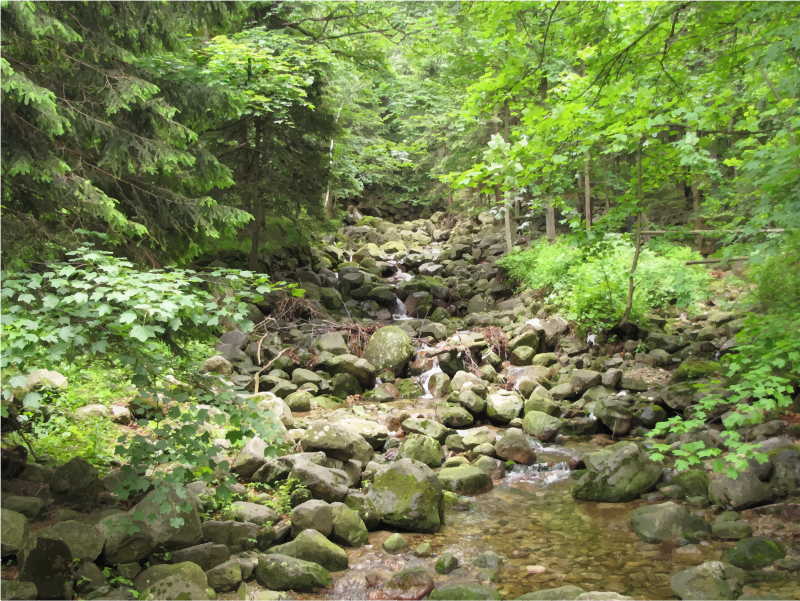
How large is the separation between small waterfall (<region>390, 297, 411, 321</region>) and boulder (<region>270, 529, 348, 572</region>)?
37.8 ft

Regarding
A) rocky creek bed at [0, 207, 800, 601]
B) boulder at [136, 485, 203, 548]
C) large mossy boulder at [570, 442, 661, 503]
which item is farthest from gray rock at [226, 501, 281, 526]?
large mossy boulder at [570, 442, 661, 503]

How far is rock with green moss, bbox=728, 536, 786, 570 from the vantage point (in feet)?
15.7

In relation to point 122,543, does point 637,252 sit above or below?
above

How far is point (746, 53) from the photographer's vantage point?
18.2ft

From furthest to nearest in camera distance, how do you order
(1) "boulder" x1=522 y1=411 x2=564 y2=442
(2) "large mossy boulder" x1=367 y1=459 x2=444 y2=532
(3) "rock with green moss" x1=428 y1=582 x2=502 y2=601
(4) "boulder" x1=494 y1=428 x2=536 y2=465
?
1. (1) "boulder" x1=522 y1=411 x2=564 y2=442
2. (4) "boulder" x1=494 y1=428 x2=536 y2=465
3. (2) "large mossy boulder" x1=367 y1=459 x2=444 y2=532
4. (3) "rock with green moss" x1=428 y1=582 x2=502 y2=601

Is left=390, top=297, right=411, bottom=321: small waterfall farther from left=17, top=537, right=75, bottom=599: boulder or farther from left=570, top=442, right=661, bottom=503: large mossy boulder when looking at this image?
left=17, top=537, right=75, bottom=599: boulder

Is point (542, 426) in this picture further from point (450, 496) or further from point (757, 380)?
point (757, 380)

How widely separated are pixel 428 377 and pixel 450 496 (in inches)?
209

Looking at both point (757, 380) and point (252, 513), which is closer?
point (757, 380)

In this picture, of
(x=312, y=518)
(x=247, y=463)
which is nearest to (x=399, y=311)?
(x=247, y=463)

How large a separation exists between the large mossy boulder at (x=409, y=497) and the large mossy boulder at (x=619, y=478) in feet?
6.93

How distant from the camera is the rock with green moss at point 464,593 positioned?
175 inches

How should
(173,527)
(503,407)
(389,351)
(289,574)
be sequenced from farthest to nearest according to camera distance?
1. (389,351)
2. (503,407)
3. (289,574)
4. (173,527)

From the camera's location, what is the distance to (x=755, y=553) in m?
4.85
